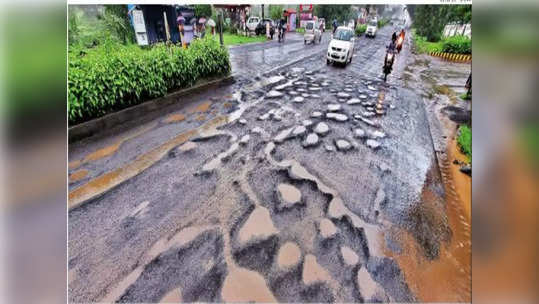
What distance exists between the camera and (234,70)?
835 cm

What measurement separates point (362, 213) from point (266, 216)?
1.02 meters

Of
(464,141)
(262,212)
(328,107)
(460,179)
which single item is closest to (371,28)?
(328,107)

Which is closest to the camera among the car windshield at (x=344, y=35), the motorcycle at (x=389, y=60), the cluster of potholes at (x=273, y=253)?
the cluster of potholes at (x=273, y=253)

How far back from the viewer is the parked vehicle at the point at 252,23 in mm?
18167

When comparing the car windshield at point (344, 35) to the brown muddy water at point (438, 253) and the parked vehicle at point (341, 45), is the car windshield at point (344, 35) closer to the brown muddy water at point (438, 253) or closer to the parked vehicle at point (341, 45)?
the parked vehicle at point (341, 45)

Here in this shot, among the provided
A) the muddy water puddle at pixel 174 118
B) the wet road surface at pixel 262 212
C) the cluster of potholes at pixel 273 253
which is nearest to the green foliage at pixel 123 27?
the muddy water puddle at pixel 174 118

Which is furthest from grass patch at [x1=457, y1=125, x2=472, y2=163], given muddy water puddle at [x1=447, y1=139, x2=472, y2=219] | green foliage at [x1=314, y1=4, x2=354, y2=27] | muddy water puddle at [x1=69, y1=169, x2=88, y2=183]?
muddy water puddle at [x1=69, y1=169, x2=88, y2=183]

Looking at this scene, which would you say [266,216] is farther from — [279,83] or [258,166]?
[279,83]

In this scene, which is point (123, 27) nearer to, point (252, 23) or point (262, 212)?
point (262, 212)

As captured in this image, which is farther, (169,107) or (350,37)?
(350,37)

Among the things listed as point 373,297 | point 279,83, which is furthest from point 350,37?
point 373,297

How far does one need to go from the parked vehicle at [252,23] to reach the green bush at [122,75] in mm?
13581

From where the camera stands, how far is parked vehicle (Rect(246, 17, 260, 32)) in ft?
59.6

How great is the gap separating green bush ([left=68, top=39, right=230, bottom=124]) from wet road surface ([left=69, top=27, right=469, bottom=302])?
55cm
